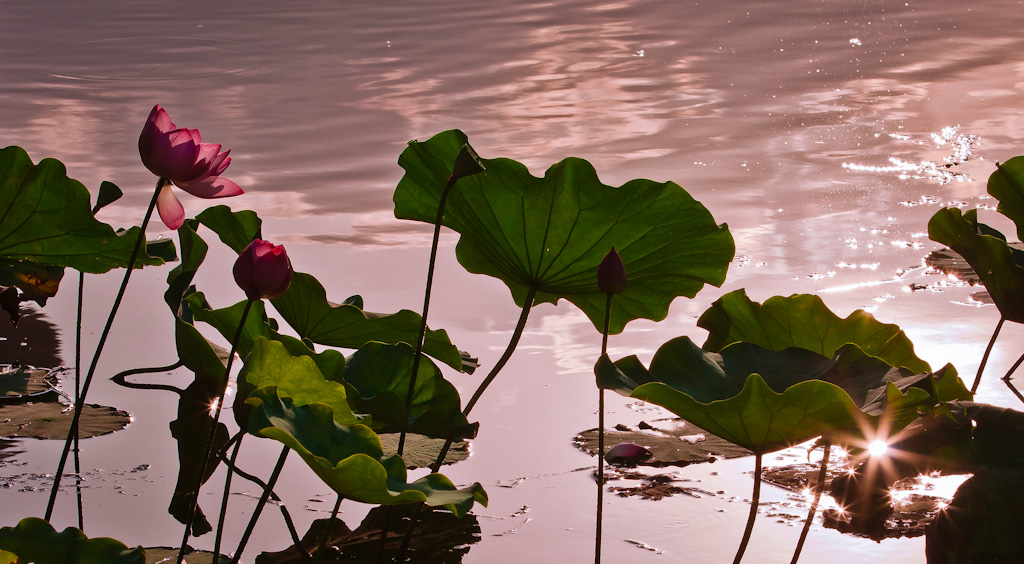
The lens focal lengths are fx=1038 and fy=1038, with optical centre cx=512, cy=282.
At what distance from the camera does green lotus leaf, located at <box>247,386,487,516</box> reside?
32.4 inches

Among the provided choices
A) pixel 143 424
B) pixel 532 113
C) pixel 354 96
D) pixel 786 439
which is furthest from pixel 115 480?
pixel 354 96

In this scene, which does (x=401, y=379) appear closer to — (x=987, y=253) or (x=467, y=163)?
(x=467, y=163)

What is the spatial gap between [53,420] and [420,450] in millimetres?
600

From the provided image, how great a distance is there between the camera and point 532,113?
4004mm

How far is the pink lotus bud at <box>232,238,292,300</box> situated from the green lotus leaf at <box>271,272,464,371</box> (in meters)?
0.20

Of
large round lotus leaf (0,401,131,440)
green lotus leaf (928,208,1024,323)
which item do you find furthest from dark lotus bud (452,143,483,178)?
large round lotus leaf (0,401,131,440)

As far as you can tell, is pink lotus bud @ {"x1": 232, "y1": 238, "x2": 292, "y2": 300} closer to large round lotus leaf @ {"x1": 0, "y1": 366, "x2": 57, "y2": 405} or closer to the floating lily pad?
the floating lily pad

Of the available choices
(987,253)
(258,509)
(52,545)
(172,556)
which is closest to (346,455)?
(258,509)

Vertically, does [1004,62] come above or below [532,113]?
above

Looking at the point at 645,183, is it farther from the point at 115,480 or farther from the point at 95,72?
the point at 95,72

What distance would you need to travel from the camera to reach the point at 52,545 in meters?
0.87

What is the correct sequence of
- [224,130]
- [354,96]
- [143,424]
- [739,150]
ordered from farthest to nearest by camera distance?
[354,96] < [224,130] < [739,150] < [143,424]

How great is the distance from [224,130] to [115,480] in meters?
2.64

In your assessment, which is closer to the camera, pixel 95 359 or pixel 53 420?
pixel 95 359
